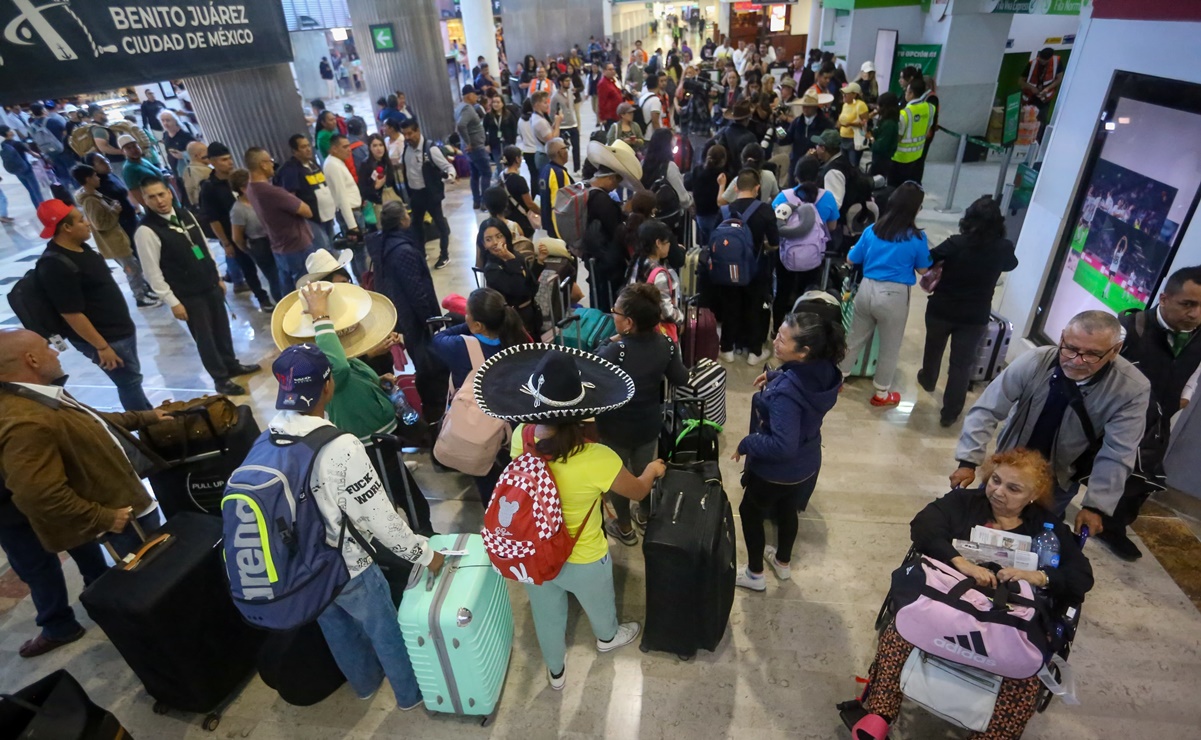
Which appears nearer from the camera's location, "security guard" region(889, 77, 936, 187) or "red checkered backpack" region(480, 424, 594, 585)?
"red checkered backpack" region(480, 424, 594, 585)

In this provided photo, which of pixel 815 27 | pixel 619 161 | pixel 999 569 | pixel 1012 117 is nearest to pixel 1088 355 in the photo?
pixel 999 569

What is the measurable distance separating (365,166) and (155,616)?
5.64 metres

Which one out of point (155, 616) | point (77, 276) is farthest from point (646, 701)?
point (77, 276)

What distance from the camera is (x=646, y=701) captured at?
274 cm

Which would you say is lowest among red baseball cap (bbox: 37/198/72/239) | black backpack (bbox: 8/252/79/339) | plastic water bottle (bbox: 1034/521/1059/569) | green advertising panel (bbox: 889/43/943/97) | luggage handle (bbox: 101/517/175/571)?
luggage handle (bbox: 101/517/175/571)

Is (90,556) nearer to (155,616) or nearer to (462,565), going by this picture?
(155,616)

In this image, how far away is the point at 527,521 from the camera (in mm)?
2121

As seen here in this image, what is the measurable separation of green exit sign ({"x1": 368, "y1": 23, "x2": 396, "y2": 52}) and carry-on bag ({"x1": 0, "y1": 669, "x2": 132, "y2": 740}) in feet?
38.3

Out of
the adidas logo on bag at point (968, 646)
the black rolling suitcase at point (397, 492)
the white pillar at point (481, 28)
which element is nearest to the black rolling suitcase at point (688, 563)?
the adidas logo on bag at point (968, 646)

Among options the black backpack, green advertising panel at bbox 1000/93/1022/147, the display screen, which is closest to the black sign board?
the black backpack

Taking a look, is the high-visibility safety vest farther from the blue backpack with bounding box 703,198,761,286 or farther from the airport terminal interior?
the blue backpack with bounding box 703,198,761,286

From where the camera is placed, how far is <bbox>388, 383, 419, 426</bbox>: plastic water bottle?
11.7 ft

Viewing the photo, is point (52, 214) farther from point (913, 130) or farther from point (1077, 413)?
point (913, 130)

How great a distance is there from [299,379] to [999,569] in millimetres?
2625
